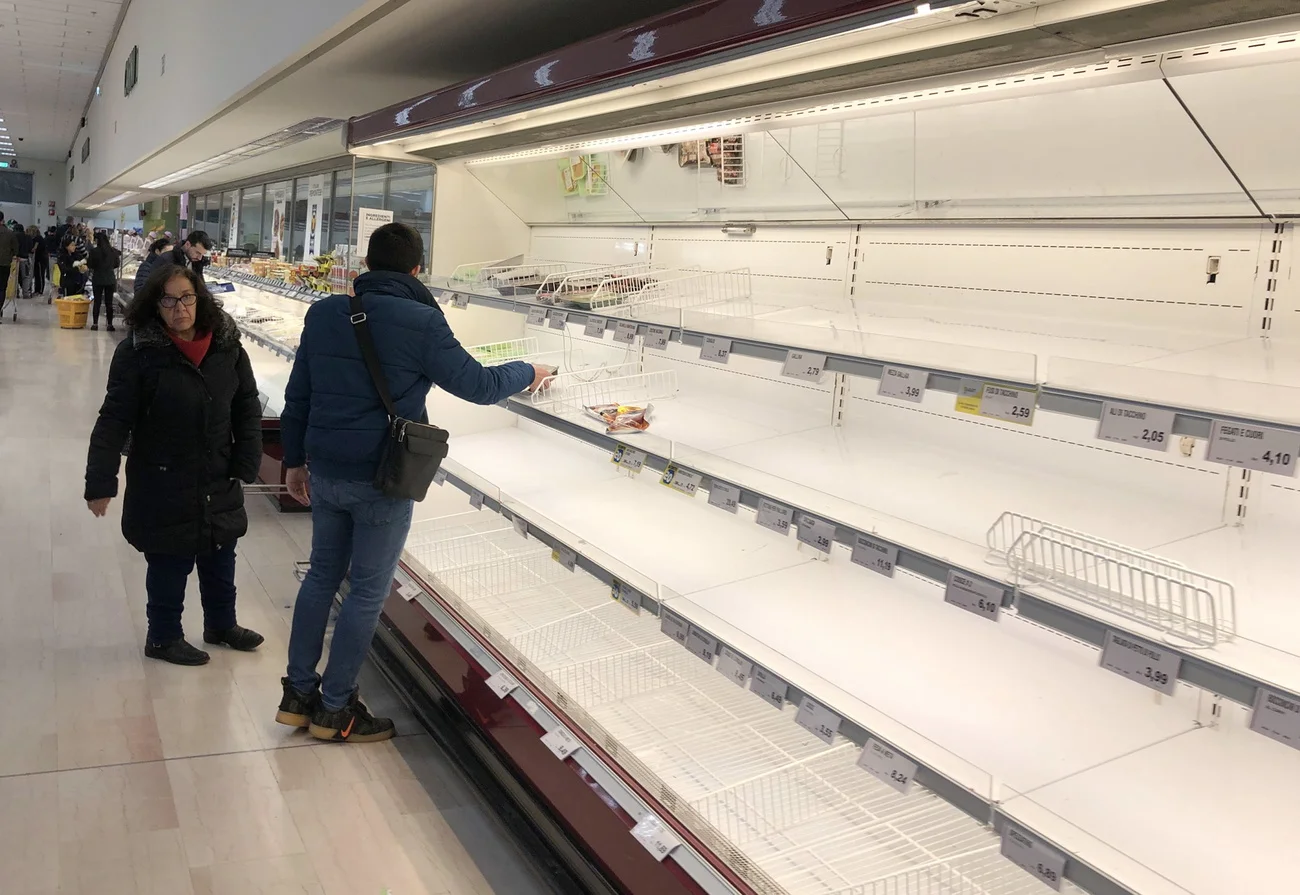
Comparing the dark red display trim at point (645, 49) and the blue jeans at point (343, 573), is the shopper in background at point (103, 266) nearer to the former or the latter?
the dark red display trim at point (645, 49)

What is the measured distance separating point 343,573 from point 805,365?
5.88 ft

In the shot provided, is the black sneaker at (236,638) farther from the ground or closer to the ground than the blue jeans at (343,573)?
closer to the ground

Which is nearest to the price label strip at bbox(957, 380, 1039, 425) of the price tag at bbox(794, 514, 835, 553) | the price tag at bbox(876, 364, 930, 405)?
the price tag at bbox(876, 364, 930, 405)

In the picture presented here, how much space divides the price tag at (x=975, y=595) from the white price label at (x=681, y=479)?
0.80 metres

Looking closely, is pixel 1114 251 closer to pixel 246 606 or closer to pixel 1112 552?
pixel 1112 552

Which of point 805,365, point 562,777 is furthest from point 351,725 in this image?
point 805,365

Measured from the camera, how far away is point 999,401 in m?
1.59

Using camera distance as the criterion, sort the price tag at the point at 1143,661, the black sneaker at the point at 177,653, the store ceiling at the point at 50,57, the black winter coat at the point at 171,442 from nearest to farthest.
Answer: the price tag at the point at 1143,661 < the black winter coat at the point at 171,442 < the black sneaker at the point at 177,653 < the store ceiling at the point at 50,57

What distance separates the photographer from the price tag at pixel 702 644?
6.69ft

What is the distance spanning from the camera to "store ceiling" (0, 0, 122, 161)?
11742 millimetres

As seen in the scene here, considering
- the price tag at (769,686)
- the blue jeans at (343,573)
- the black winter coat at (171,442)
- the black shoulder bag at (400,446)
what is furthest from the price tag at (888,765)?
the black winter coat at (171,442)

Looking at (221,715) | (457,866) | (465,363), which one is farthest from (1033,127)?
(221,715)

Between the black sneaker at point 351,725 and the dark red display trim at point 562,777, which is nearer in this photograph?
the dark red display trim at point 562,777

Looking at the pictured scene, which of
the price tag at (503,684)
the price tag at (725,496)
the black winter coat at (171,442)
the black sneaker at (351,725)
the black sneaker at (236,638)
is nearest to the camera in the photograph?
the price tag at (725,496)
